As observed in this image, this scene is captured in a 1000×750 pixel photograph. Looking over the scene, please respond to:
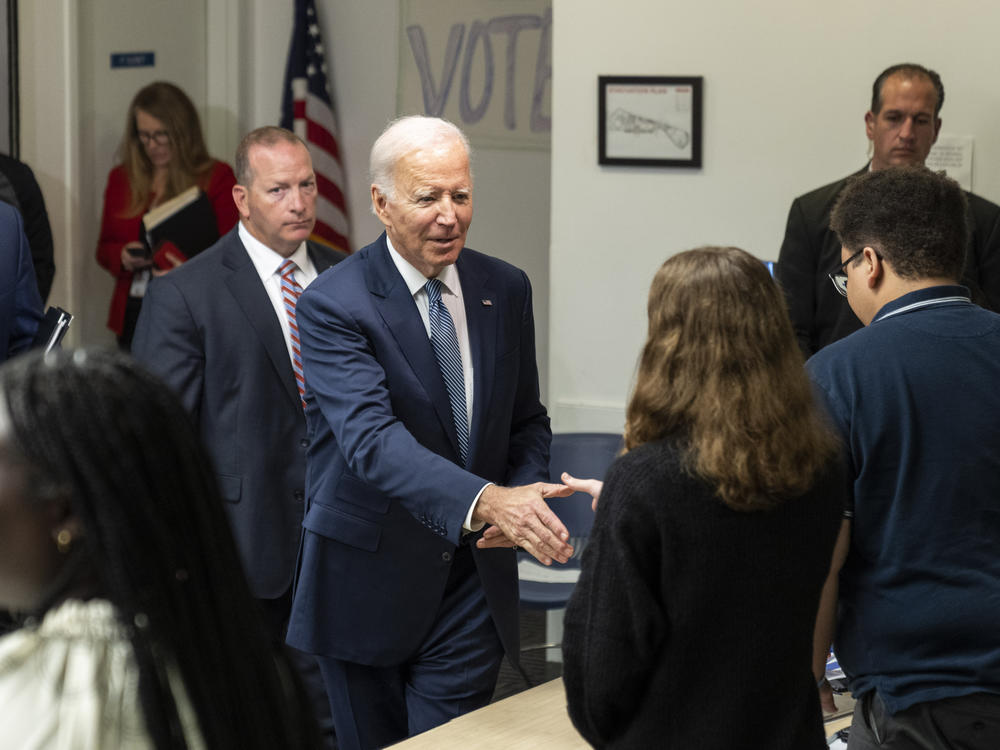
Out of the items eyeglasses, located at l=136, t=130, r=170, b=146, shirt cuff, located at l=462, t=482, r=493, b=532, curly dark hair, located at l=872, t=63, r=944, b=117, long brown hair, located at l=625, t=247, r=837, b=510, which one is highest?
curly dark hair, located at l=872, t=63, r=944, b=117

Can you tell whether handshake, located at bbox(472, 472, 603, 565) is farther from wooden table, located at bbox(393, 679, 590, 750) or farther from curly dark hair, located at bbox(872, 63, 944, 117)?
curly dark hair, located at bbox(872, 63, 944, 117)

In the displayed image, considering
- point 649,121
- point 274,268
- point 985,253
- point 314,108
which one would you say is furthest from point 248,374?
point 314,108

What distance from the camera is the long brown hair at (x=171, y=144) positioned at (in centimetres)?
626

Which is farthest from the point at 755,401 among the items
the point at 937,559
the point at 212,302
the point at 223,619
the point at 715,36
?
the point at 715,36

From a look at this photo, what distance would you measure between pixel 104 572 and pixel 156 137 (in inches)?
223

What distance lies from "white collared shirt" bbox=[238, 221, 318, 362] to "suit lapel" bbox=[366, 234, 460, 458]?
3.14 ft

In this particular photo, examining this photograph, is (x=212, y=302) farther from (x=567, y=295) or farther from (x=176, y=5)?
(x=176, y=5)

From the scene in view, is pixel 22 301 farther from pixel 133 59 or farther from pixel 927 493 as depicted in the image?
pixel 133 59

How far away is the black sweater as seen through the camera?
1.81 m

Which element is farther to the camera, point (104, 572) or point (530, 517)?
point (530, 517)

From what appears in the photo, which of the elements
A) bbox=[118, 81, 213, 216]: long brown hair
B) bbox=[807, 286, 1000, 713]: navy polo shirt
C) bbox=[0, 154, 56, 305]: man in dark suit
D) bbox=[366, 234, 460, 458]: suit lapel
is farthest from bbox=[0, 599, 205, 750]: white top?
bbox=[118, 81, 213, 216]: long brown hair

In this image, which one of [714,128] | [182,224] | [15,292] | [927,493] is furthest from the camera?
[182,224]

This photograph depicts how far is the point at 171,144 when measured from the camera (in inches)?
248

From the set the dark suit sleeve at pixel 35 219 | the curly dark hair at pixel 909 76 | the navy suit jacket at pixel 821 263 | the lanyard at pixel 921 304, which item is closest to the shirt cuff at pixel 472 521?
the lanyard at pixel 921 304
